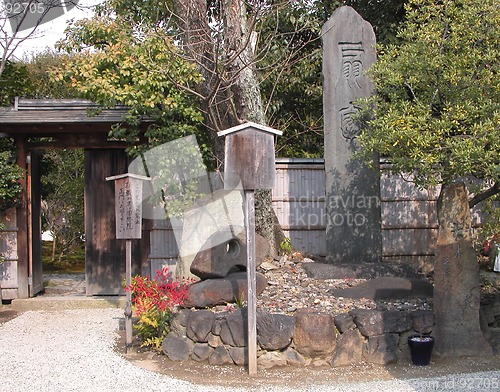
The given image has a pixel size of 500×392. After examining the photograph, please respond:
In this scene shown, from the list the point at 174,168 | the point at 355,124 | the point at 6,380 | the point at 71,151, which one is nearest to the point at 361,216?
the point at 355,124

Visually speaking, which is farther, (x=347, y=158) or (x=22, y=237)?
(x=22, y=237)

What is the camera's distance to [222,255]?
741 cm

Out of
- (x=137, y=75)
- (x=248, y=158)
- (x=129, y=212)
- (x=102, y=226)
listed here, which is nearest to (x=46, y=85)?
(x=102, y=226)

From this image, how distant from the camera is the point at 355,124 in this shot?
8750mm

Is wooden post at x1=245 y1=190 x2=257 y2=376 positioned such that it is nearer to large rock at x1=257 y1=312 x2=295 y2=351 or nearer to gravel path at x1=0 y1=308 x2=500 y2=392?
large rock at x1=257 y1=312 x2=295 y2=351

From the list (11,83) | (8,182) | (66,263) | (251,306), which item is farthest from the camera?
(66,263)

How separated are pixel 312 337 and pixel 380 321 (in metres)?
0.78

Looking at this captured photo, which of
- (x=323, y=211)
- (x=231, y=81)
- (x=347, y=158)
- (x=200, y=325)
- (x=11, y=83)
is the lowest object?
(x=200, y=325)

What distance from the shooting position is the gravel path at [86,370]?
5.86 metres

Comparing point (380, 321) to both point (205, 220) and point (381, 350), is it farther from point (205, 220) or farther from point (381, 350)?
point (205, 220)

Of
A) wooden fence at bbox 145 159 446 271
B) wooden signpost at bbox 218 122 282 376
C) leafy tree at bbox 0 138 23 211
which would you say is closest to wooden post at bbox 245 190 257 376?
wooden signpost at bbox 218 122 282 376

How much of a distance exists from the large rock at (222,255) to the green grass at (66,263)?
8600 mm

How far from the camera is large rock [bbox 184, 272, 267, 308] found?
718 centimetres

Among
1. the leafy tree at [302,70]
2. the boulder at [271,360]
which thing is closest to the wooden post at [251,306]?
the boulder at [271,360]
